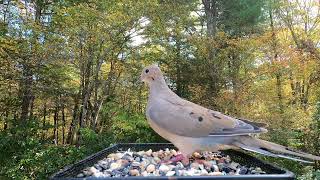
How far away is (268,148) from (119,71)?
1013 centimetres

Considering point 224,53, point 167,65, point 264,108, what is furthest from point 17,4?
point 264,108

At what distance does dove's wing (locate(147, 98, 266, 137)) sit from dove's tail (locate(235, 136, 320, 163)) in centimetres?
4

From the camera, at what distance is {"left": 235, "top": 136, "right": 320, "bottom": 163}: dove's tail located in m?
1.66

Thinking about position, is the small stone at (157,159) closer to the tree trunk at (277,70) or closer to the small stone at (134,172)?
the small stone at (134,172)

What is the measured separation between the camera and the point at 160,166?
6.39ft

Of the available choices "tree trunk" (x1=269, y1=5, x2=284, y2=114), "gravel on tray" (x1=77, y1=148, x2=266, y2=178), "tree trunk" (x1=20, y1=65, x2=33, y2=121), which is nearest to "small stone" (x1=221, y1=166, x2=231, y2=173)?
"gravel on tray" (x1=77, y1=148, x2=266, y2=178)

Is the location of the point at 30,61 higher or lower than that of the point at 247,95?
higher

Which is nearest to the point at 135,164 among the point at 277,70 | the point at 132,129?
the point at 132,129

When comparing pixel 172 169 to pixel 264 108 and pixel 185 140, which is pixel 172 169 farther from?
pixel 264 108

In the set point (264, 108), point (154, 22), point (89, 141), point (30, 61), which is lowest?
point (89, 141)

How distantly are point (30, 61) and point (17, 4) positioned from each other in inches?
81.7

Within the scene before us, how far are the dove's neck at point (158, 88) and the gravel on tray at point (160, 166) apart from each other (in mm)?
336

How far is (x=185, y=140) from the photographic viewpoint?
195 cm

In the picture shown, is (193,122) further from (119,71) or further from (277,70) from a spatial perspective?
(277,70)
